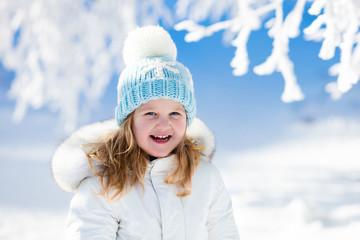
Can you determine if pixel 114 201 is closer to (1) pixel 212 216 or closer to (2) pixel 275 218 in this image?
(1) pixel 212 216

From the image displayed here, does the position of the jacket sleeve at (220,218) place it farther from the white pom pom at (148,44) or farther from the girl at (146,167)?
the white pom pom at (148,44)

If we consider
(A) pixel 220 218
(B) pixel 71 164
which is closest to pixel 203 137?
(A) pixel 220 218

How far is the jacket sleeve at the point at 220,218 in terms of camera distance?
150 centimetres

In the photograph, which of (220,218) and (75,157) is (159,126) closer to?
(75,157)

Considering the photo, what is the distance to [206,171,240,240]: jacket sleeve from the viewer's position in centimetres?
150

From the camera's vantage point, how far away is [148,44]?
1538mm

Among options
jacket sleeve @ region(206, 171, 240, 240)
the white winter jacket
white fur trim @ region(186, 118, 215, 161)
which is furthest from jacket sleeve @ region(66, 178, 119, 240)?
white fur trim @ region(186, 118, 215, 161)

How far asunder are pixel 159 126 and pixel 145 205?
0.33 meters

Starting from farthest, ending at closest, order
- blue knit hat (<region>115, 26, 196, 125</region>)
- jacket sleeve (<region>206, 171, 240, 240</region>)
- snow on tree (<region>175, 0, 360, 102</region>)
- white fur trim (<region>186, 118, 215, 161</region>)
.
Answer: white fur trim (<region>186, 118, 215, 161</region>) < jacket sleeve (<region>206, 171, 240, 240</region>) < blue knit hat (<region>115, 26, 196, 125</region>) < snow on tree (<region>175, 0, 360, 102</region>)

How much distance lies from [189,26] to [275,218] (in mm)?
2836

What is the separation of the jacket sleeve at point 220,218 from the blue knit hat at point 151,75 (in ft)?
1.23

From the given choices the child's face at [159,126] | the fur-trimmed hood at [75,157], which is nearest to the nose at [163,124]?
the child's face at [159,126]

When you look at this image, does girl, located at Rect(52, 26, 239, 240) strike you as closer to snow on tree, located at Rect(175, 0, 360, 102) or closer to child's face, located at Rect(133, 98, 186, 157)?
child's face, located at Rect(133, 98, 186, 157)

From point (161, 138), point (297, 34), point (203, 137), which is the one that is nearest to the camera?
point (297, 34)
